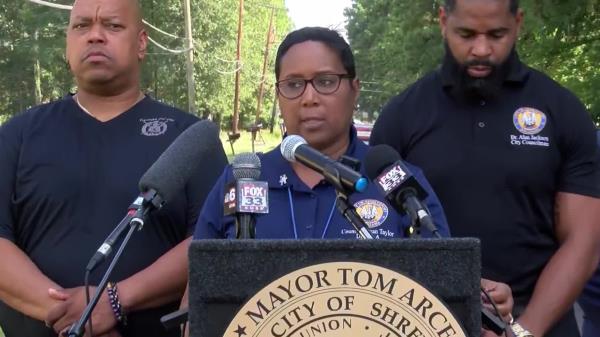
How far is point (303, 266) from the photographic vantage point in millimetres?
1897

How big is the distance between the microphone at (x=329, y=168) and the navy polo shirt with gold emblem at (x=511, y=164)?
96 cm

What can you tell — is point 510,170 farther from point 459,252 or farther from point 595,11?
point 595,11

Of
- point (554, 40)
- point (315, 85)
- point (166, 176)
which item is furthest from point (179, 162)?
point (554, 40)

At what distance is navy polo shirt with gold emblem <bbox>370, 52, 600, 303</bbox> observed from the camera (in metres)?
3.10

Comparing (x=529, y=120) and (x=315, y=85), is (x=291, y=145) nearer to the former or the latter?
(x=315, y=85)

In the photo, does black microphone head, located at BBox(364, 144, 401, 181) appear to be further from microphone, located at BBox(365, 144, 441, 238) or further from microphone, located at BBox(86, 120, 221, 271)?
microphone, located at BBox(86, 120, 221, 271)

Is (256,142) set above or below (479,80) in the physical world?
below

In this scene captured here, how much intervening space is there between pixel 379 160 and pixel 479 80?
37.7 inches

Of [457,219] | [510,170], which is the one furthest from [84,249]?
[510,170]

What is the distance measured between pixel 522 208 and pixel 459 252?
1.25m

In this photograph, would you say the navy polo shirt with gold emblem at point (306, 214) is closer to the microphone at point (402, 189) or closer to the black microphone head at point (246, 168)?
the black microphone head at point (246, 168)

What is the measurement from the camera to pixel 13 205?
3.37 metres

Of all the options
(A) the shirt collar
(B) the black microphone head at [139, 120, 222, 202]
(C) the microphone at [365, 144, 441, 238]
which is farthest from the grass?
(C) the microphone at [365, 144, 441, 238]

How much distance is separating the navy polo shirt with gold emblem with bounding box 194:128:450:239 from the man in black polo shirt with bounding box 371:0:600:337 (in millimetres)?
445
